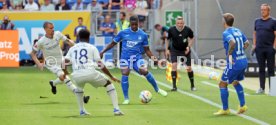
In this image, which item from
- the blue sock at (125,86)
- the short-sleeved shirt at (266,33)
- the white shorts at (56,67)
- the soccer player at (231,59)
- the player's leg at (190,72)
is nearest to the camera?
the soccer player at (231,59)

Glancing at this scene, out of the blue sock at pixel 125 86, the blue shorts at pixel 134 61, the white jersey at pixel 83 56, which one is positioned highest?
the white jersey at pixel 83 56

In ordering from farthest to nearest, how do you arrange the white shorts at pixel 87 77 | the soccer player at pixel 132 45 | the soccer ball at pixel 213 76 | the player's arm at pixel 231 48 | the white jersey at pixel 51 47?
the soccer ball at pixel 213 76 < the white jersey at pixel 51 47 < the soccer player at pixel 132 45 < the player's arm at pixel 231 48 < the white shorts at pixel 87 77

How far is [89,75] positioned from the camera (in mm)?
16453

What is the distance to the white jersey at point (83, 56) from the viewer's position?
1638 centimetres

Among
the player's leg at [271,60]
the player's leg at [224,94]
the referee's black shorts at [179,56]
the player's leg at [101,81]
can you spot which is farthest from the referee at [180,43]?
the player's leg at [101,81]

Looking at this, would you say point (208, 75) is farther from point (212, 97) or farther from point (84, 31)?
point (84, 31)

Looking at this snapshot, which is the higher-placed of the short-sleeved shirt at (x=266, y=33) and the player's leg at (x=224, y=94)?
the short-sleeved shirt at (x=266, y=33)

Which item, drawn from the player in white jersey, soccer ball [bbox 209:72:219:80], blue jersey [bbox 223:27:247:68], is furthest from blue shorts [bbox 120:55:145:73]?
soccer ball [bbox 209:72:219:80]

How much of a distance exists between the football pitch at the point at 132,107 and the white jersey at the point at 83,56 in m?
0.96

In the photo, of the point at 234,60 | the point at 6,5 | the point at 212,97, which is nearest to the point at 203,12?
the point at 6,5

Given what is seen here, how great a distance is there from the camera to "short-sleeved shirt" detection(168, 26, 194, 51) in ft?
80.3

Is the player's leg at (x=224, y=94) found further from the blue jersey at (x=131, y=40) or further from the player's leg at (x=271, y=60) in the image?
the player's leg at (x=271, y=60)

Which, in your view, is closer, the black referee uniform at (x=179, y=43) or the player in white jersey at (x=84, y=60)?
the player in white jersey at (x=84, y=60)

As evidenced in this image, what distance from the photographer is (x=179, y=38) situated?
24.5 metres
